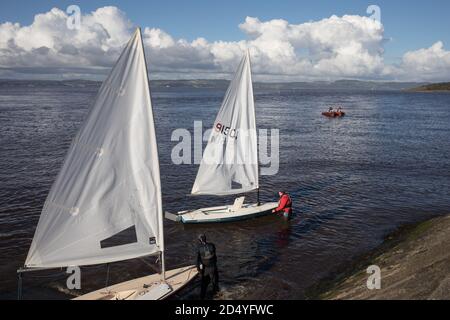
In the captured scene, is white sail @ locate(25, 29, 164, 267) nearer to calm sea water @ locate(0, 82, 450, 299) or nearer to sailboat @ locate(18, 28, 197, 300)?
sailboat @ locate(18, 28, 197, 300)

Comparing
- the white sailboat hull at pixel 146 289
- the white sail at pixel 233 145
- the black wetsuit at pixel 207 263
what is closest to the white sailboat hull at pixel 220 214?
the white sail at pixel 233 145

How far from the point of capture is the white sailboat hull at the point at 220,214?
72.1 feet

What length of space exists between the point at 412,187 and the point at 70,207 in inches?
1045

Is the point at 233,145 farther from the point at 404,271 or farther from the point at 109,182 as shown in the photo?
the point at 109,182

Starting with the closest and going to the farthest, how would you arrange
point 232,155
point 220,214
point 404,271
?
point 404,271 → point 220,214 → point 232,155

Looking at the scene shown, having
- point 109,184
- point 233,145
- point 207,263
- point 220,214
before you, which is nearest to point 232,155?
point 233,145

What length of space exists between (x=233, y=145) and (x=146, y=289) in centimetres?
1114

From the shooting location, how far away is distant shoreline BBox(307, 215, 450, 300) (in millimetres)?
11970

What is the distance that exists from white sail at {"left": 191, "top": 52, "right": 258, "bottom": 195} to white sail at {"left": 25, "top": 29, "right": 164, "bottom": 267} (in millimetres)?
10207

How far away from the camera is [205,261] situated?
45.5 feet

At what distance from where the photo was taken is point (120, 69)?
36.2 feet

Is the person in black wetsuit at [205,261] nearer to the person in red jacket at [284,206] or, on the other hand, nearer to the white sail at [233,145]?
the white sail at [233,145]

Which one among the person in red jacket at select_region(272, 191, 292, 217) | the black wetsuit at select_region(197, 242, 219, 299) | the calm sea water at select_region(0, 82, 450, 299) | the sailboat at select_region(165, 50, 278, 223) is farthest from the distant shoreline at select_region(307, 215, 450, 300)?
the sailboat at select_region(165, 50, 278, 223)
